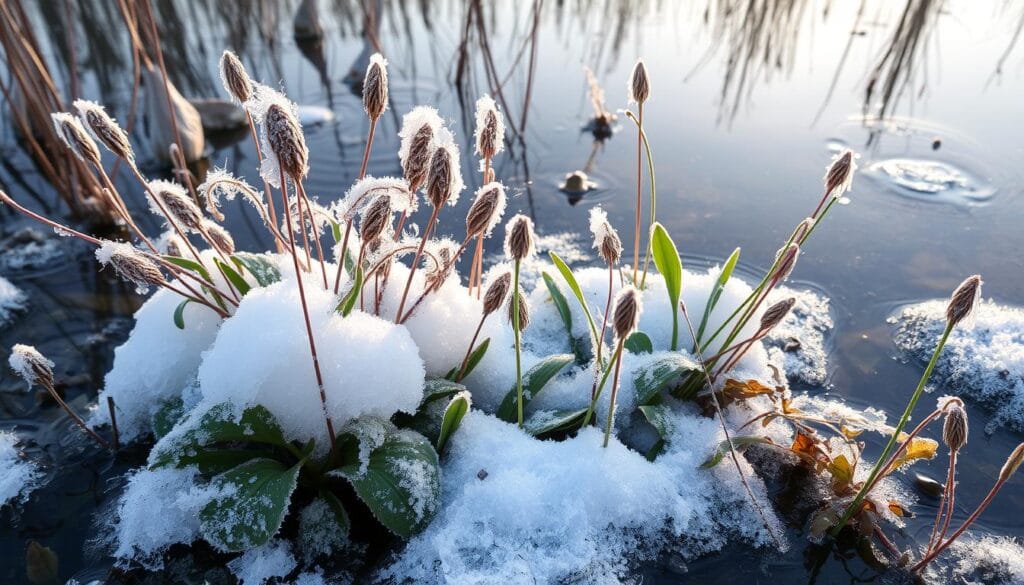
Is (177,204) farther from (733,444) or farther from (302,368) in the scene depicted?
(733,444)

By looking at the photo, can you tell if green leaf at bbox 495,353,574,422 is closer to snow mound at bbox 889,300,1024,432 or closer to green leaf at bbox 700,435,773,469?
green leaf at bbox 700,435,773,469

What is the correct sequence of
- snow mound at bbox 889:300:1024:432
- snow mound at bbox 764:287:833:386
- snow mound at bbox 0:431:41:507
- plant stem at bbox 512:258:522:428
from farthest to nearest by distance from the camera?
snow mound at bbox 764:287:833:386 → snow mound at bbox 889:300:1024:432 → snow mound at bbox 0:431:41:507 → plant stem at bbox 512:258:522:428

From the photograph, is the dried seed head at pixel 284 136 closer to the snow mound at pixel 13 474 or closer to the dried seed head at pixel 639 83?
the dried seed head at pixel 639 83

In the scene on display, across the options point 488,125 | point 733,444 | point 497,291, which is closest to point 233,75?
point 488,125

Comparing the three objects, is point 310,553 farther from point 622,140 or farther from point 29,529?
point 622,140

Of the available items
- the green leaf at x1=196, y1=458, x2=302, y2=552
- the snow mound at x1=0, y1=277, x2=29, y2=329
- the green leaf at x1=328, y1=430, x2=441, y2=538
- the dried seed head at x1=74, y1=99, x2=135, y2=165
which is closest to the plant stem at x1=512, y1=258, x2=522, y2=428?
the green leaf at x1=328, y1=430, x2=441, y2=538

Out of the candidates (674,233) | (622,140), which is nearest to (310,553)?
(674,233)
